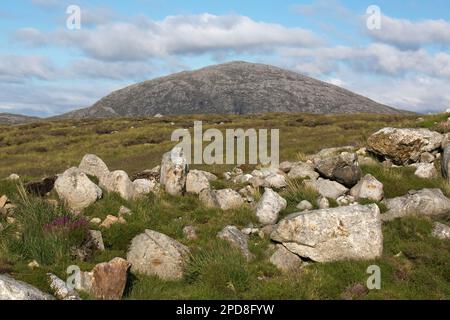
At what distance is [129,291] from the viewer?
1274cm

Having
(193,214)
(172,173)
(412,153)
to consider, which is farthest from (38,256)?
(412,153)

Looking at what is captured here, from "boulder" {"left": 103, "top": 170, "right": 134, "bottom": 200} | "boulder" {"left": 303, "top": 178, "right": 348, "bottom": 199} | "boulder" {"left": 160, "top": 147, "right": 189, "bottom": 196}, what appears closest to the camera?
"boulder" {"left": 103, "top": 170, "right": 134, "bottom": 200}

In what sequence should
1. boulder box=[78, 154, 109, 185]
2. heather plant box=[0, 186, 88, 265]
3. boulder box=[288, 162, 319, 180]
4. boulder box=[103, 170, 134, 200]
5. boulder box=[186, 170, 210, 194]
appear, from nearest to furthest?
heather plant box=[0, 186, 88, 265]
boulder box=[103, 170, 134, 200]
boulder box=[186, 170, 210, 194]
boulder box=[78, 154, 109, 185]
boulder box=[288, 162, 319, 180]

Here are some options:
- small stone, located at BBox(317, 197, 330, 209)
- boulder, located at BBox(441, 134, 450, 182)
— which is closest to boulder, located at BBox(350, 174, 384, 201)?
small stone, located at BBox(317, 197, 330, 209)

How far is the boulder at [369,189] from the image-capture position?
62.9ft

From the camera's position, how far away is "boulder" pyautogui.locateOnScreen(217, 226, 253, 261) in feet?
48.5

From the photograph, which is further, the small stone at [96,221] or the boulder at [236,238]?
the small stone at [96,221]

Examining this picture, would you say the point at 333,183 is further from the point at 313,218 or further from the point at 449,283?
the point at 449,283

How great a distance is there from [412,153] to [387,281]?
41.0 ft

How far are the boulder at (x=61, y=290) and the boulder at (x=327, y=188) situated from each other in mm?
11352

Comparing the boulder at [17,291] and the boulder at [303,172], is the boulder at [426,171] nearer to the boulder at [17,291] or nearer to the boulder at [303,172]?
the boulder at [303,172]

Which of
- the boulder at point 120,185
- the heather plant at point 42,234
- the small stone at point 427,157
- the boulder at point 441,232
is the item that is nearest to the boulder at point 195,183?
the boulder at point 120,185

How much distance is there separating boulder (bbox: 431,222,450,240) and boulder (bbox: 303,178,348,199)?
4.34 metres

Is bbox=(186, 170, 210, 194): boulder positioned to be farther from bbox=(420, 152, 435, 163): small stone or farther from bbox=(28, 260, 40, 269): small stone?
bbox=(420, 152, 435, 163): small stone
